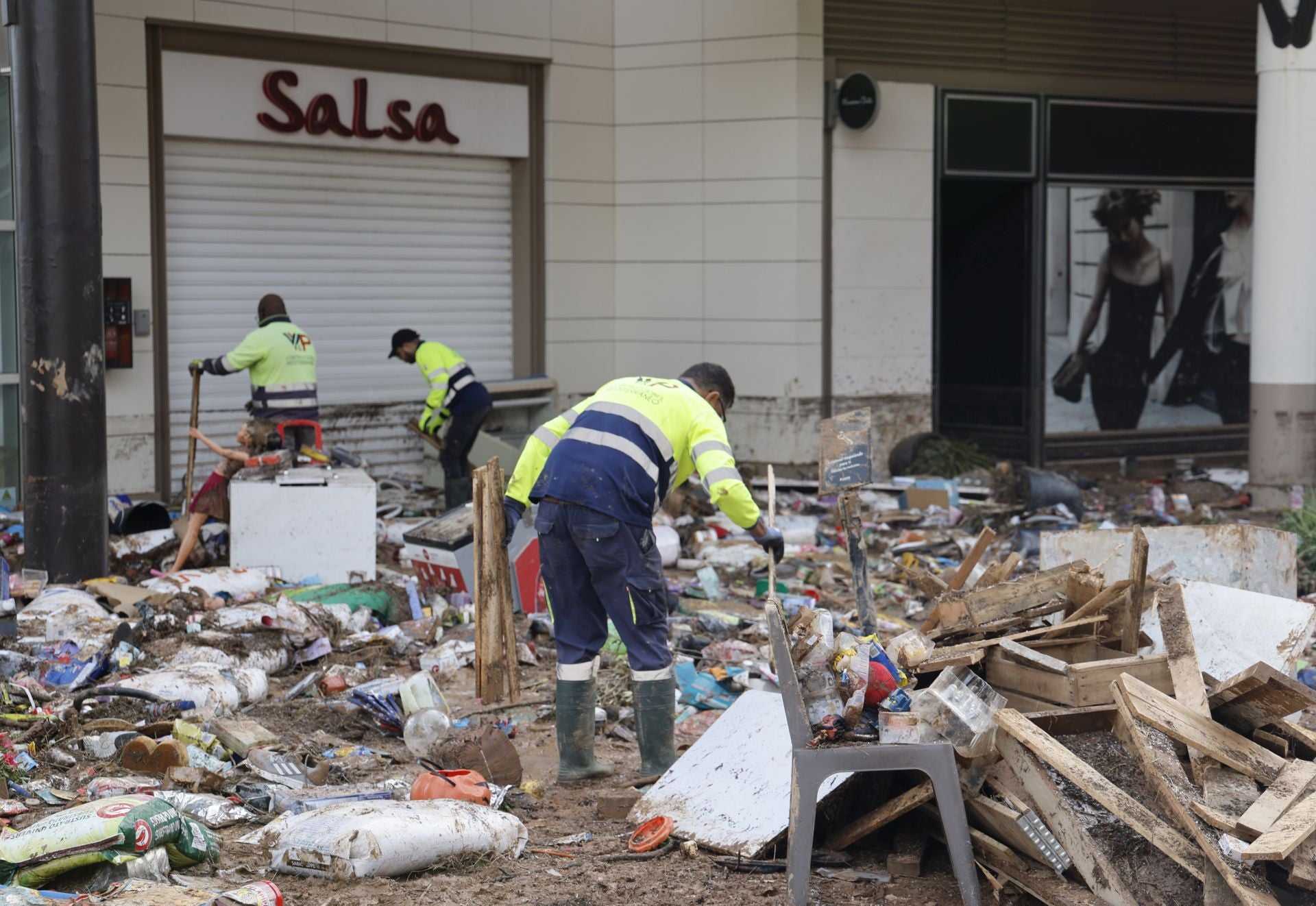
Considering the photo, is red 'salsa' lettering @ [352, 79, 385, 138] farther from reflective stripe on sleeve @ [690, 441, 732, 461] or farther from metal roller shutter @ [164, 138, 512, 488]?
reflective stripe on sleeve @ [690, 441, 732, 461]

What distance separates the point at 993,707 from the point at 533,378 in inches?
331

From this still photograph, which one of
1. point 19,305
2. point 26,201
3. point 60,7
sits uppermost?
point 60,7

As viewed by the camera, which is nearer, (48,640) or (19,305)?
(48,640)

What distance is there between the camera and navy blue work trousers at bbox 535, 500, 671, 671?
561 centimetres

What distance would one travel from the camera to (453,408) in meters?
11.3

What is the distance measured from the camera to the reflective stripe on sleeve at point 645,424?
5.64m

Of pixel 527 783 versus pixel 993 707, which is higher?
pixel 993 707

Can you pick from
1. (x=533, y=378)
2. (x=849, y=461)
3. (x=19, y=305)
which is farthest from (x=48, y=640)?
(x=533, y=378)

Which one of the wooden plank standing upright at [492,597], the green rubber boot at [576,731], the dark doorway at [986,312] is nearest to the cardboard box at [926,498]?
the dark doorway at [986,312]

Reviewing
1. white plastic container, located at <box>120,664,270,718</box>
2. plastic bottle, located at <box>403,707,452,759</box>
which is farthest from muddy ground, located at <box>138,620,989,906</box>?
white plastic container, located at <box>120,664,270,718</box>

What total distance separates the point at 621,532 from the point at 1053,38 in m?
9.72

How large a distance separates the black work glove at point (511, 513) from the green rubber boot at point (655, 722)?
39.5 inches

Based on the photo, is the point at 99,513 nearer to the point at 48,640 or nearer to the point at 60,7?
the point at 48,640

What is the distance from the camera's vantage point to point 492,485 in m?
6.49
